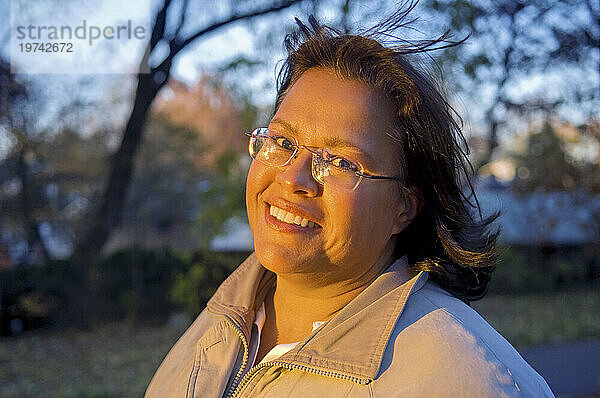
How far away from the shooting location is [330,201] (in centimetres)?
164

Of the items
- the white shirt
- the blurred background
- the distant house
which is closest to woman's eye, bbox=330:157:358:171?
the white shirt

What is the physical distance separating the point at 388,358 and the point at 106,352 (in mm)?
6947

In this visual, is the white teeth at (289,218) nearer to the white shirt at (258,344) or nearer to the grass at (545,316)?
the white shirt at (258,344)

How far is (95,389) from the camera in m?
6.27

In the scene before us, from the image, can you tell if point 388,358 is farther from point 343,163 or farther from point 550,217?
point 550,217

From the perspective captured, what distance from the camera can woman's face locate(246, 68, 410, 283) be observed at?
164 cm

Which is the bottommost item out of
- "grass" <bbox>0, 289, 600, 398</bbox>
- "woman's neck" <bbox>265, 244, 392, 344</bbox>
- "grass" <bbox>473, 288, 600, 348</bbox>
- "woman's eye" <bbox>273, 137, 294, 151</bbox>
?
"grass" <bbox>473, 288, 600, 348</bbox>

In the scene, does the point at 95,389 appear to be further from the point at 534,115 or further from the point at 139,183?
the point at 534,115

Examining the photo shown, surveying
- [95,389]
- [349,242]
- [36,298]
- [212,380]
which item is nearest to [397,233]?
[349,242]

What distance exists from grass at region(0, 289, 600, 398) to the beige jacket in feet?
15.8

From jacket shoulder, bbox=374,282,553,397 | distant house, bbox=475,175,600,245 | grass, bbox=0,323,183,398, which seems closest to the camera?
jacket shoulder, bbox=374,282,553,397

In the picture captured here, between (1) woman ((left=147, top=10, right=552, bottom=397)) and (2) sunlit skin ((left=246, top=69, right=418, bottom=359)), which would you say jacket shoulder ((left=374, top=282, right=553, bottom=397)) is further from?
(2) sunlit skin ((left=246, top=69, right=418, bottom=359))

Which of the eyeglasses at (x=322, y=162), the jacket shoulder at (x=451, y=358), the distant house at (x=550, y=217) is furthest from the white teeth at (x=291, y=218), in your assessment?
the distant house at (x=550, y=217)

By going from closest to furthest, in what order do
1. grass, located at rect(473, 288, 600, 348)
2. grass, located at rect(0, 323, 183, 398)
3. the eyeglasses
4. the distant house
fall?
the eyeglasses
grass, located at rect(0, 323, 183, 398)
grass, located at rect(473, 288, 600, 348)
the distant house
